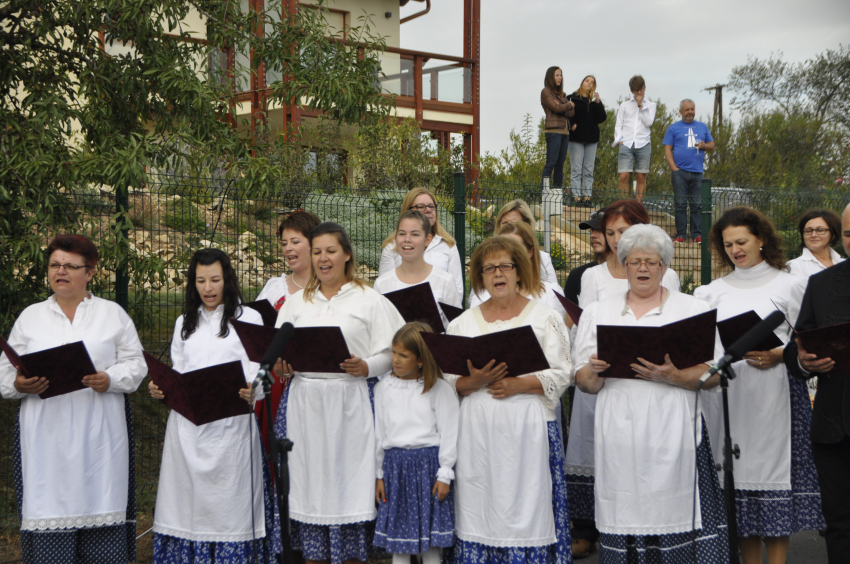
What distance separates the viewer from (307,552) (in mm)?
4488

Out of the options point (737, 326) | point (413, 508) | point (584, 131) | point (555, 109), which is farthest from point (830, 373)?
point (584, 131)

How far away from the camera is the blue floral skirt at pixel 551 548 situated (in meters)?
4.14

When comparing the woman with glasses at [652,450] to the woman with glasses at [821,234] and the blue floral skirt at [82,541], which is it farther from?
the woman with glasses at [821,234]

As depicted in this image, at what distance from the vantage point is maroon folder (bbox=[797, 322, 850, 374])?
3.62 meters

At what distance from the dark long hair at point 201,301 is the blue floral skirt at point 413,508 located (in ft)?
3.92

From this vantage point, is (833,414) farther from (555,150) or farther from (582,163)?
(582,163)

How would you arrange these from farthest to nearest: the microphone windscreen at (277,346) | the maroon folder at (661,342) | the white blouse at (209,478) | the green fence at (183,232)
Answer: the green fence at (183,232) < the white blouse at (209,478) < the maroon folder at (661,342) < the microphone windscreen at (277,346)

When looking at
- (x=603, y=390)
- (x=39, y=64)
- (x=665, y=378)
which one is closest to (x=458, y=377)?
(x=603, y=390)

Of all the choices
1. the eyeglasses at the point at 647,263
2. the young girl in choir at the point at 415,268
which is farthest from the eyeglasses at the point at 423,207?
the eyeglasses at the point at 647,263

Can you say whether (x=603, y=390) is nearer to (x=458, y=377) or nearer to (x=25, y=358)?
(x=458, y=377)

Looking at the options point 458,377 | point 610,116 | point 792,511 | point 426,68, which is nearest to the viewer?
A: point 458,377

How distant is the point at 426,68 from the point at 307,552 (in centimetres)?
1966

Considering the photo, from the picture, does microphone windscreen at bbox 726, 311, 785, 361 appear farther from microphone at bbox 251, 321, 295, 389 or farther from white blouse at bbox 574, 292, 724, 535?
microphone at bbox 251, 321, 295, 389

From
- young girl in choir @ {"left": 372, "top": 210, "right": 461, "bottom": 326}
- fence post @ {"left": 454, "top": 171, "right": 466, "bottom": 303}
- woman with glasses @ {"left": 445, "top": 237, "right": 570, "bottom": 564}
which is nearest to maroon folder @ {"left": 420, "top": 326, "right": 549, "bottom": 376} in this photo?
woman with glasses @ {"left": 445, "top": 237, "right": 570, "bottom": 564}
